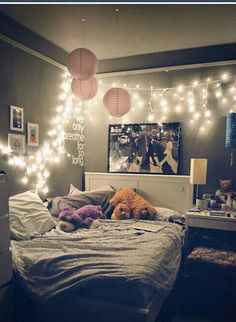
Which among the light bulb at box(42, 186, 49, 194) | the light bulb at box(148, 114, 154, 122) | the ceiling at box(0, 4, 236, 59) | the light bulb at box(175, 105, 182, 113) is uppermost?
the ceiling at box(0, 4, 236, 59)

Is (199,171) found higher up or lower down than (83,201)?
higher up

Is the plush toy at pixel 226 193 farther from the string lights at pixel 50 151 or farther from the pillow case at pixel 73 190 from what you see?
the string lights at pixel 50 151

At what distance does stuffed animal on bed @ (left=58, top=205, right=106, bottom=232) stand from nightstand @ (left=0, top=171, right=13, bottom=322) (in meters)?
0.89

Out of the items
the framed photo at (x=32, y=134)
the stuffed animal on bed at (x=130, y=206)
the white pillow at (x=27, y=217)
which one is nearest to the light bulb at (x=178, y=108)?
the stuffed animal on bed at (x=130, y=206)

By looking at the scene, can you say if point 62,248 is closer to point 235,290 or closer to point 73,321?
point 73,321

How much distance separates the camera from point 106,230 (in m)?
2.62

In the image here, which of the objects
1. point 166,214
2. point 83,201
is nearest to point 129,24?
point 83,201

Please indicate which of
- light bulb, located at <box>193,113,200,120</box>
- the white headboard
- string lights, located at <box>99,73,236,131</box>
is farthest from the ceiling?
the white headboard

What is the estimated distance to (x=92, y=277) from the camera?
1.70 meters

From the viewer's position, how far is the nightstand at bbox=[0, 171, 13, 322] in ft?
5.70

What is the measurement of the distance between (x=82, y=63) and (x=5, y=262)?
1607mm

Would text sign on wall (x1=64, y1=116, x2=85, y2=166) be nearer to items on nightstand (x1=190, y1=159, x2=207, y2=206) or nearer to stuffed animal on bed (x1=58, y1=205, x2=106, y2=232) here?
stuffed animal on bed (x1=58, y1=205, x2=106, y2=232)

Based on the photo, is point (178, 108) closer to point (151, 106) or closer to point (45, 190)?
point (151, 106)

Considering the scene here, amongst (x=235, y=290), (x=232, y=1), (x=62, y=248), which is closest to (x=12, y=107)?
(x=62, y=248)
